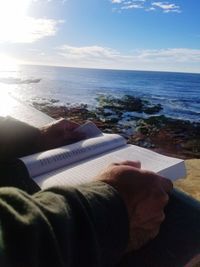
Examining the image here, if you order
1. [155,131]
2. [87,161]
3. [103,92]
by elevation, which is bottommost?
[103,92]

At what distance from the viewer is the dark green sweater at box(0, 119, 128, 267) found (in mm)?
565

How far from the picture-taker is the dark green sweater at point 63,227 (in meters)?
Result: 0.56

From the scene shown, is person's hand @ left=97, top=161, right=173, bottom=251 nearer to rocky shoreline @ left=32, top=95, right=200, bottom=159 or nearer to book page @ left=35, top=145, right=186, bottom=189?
book page @ left=35, top=145, right=186, bottom=189

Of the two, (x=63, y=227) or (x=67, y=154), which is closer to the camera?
(x=63, y=227)

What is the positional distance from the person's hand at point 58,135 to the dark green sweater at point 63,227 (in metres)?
0.87

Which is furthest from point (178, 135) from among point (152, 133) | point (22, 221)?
point (22, 221)

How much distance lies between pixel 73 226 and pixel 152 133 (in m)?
15.0

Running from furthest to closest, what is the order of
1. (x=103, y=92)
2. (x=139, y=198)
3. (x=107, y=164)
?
(x=103, y=92), (x=107, y=164), (x=139, y=198)

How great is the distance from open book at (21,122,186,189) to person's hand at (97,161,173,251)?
0.87 feet

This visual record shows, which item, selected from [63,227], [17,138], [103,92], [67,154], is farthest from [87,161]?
[103,92]

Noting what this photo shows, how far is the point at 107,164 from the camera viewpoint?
1.31m

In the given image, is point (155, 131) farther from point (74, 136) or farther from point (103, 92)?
point (103, 92)

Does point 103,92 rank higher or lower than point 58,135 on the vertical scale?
lower

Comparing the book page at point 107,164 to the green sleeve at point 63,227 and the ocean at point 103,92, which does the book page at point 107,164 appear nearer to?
the green sleeve at point 63,227
